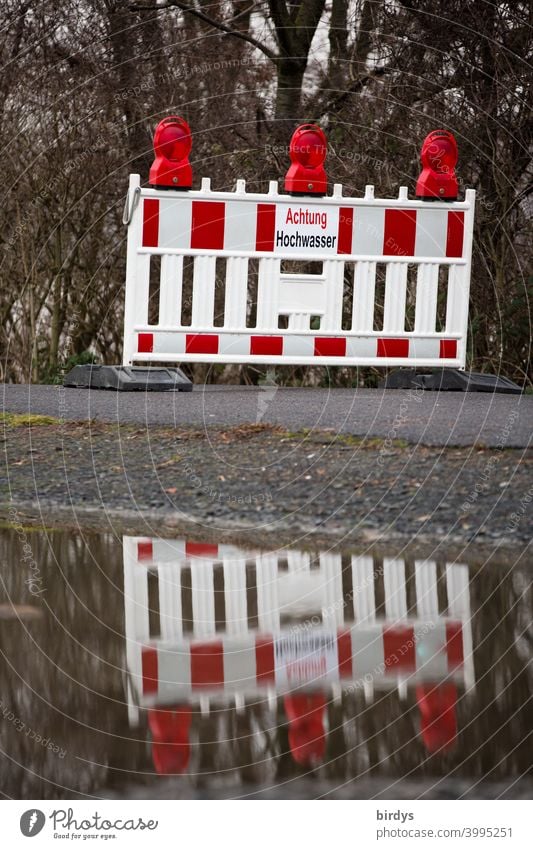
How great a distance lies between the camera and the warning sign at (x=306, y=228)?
950 cm

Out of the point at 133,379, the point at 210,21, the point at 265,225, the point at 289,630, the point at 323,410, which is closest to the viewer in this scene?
the point at 289,630

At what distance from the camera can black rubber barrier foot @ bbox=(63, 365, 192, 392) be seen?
9219mm

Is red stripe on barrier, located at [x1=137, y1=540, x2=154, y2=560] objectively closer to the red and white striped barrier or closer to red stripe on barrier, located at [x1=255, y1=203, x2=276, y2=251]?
the red and white striped barrier

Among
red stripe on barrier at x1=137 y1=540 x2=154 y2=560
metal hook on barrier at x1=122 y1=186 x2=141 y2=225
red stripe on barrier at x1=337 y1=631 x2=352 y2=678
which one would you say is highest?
metal hook on barrier at x1=122 y1=186 x2=141 y2=225

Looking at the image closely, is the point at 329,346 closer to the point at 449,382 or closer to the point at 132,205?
the point at 449,382

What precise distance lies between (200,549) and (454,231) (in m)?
5.38

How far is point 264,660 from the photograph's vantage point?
12.9ft

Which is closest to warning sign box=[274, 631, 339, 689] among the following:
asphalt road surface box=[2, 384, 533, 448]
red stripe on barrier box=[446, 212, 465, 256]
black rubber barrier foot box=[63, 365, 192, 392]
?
asphalt road surface box=[2, 384, 533, 448]

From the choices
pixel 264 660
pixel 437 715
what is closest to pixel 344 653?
pixel 264 660

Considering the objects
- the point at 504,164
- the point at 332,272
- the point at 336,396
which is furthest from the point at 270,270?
the point at 504,164

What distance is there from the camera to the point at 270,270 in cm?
949

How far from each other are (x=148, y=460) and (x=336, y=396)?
264cm

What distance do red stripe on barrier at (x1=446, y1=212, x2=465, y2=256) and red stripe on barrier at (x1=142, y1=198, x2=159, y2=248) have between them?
2377mm

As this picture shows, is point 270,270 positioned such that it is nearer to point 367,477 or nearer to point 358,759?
point 367,477
